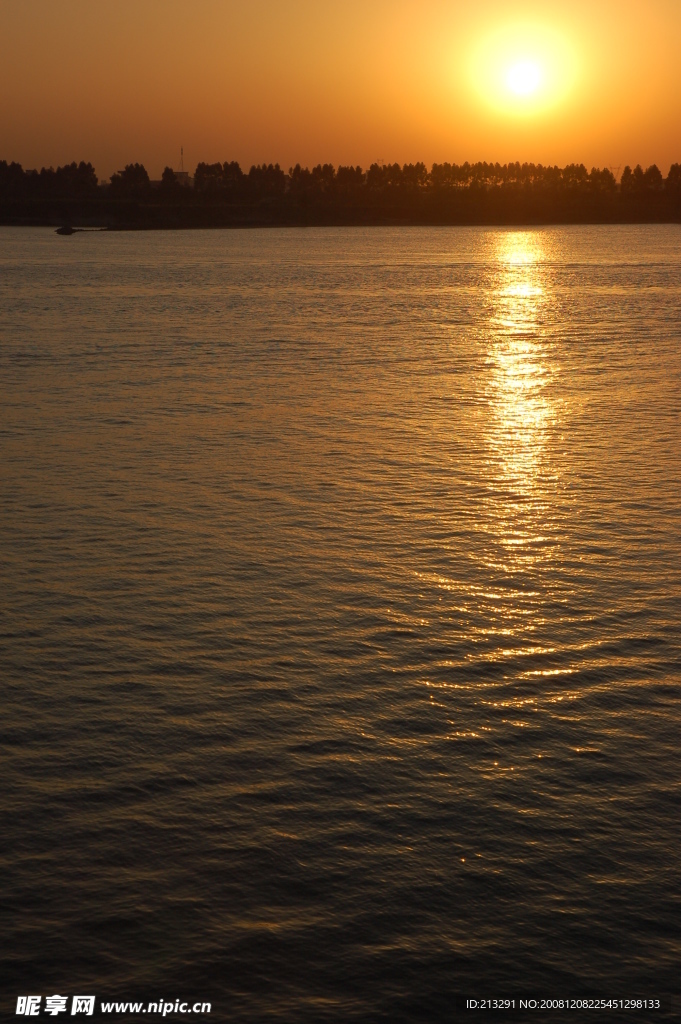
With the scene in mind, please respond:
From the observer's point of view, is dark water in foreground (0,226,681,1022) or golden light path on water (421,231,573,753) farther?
golden light path on water (421,231,573,753)

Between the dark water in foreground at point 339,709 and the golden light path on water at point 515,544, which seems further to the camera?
the golden light path on water at point 515,544

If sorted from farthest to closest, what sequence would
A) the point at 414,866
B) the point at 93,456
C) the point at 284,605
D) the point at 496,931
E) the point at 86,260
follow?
the point at 86,260
the point at 93,456
the point at 284,605
the point at 414,866
the point at 496,931

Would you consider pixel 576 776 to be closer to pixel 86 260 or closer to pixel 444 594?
pixel 444 594

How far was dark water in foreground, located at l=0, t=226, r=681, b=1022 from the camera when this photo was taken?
1023cm

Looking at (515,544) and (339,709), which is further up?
(515,544)

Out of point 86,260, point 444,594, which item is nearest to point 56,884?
point 444,594

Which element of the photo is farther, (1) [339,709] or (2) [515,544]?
(2) [515,544]

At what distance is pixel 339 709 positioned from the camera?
14711 mm

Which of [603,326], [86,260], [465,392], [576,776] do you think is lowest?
[576,776]

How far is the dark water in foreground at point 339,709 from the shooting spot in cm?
1023

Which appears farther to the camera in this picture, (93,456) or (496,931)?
(93,456)

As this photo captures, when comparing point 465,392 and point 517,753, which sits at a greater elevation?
point 465,392

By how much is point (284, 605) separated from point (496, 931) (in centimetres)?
878

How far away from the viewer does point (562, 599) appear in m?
18.8
